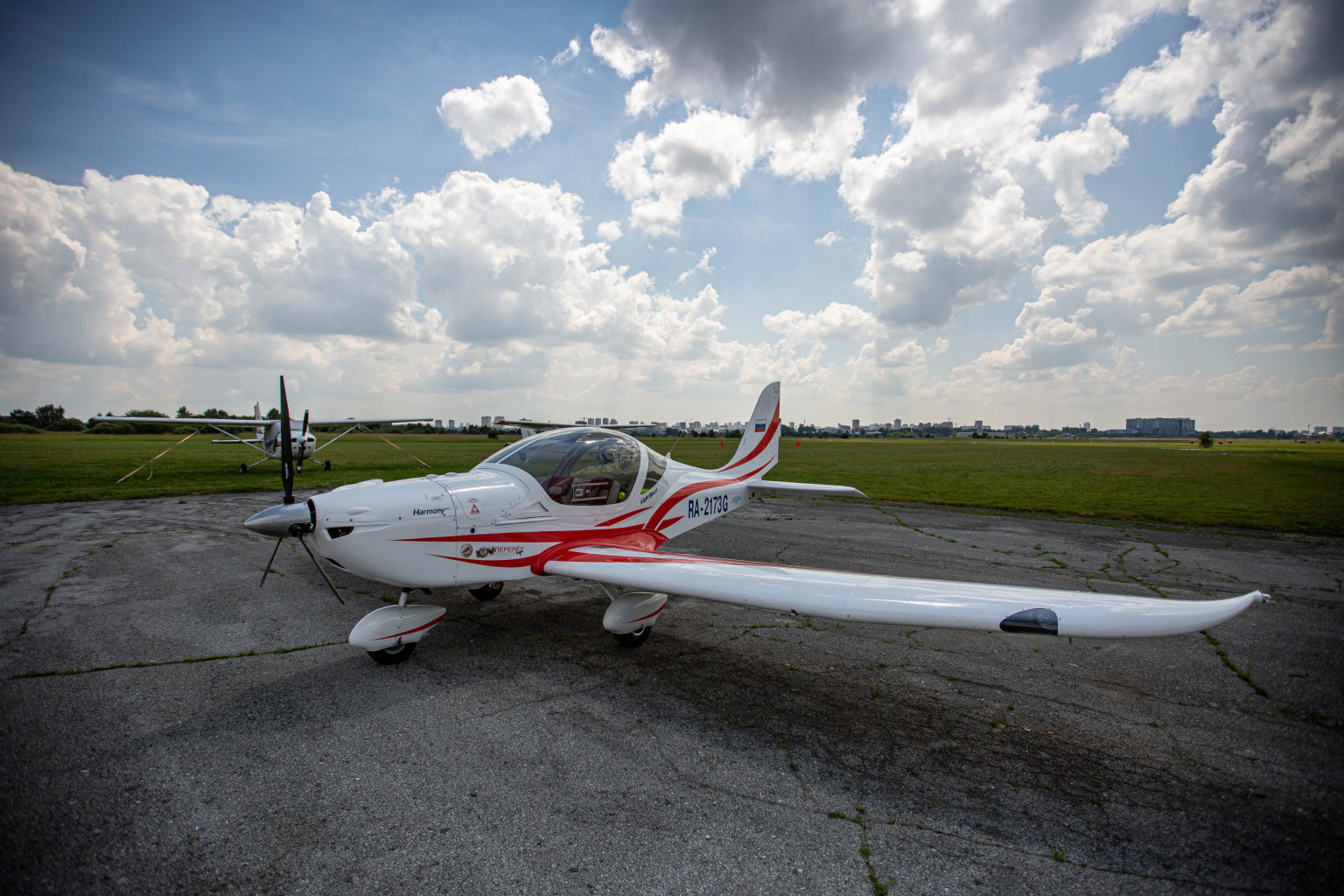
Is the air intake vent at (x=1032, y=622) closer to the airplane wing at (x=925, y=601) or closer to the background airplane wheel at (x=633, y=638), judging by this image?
the airplane wing at (x=925, y=601)

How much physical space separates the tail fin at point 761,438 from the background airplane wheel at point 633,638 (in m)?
4.28

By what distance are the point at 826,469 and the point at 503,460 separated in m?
22.5

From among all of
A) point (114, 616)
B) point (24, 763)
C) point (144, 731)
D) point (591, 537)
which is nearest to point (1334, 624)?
point (591, 537)

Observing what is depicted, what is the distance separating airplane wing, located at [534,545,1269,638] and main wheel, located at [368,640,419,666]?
5.72 ft

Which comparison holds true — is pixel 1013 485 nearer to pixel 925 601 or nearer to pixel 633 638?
pixel 633 638

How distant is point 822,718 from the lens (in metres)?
4.05

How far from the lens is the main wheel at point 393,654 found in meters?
4.82

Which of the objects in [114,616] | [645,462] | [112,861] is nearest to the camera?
[112,861]

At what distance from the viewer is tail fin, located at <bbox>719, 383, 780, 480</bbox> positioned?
940 centimetres

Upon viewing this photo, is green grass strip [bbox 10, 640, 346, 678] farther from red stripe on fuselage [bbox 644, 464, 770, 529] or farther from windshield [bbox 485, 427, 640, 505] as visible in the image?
red stripe on fuselage [bbox 644, 464, 770, 529]

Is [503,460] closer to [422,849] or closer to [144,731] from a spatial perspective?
[144,731]

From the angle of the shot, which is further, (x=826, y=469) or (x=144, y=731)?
(x=826, y=469)

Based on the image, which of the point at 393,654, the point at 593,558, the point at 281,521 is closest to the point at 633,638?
the point at 593,558

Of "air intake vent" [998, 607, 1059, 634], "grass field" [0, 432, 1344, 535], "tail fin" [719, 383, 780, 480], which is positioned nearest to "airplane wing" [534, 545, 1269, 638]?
"air intake vent" [998, 607, 1059, 634]
